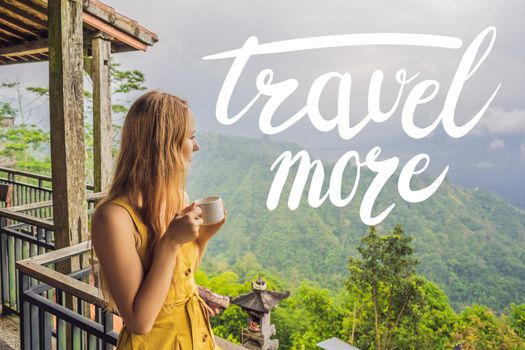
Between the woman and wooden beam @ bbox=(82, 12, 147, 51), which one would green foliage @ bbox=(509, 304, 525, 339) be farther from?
the woman

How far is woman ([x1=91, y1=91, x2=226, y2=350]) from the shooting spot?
776 mm

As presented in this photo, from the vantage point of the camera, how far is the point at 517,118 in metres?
67.2

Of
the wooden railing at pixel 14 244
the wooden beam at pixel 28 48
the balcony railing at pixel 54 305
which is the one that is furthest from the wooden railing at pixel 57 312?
the wooden beam at pixel 28 48

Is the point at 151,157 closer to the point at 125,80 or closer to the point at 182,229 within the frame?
the point at 182,229

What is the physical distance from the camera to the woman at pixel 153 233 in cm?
78

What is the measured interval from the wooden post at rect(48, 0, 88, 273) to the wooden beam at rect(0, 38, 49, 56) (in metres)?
2.02

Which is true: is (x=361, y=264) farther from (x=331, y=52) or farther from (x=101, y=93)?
(x=331, y=52)

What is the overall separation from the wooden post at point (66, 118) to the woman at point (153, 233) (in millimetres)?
1669

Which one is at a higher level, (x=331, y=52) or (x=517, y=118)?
(x=331, y=52)

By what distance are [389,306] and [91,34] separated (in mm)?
13259

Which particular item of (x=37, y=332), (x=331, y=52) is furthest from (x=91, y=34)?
(x=331, y=52)

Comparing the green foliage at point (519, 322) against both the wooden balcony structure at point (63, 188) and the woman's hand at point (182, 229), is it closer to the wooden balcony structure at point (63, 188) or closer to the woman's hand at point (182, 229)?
the wooden balcony structure at point (63, 188)

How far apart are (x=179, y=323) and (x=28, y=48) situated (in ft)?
14.4

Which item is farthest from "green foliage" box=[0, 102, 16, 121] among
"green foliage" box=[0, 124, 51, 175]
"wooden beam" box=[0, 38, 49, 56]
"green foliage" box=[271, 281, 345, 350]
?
"wooden beam" box=[0, 38, 49, 56]
